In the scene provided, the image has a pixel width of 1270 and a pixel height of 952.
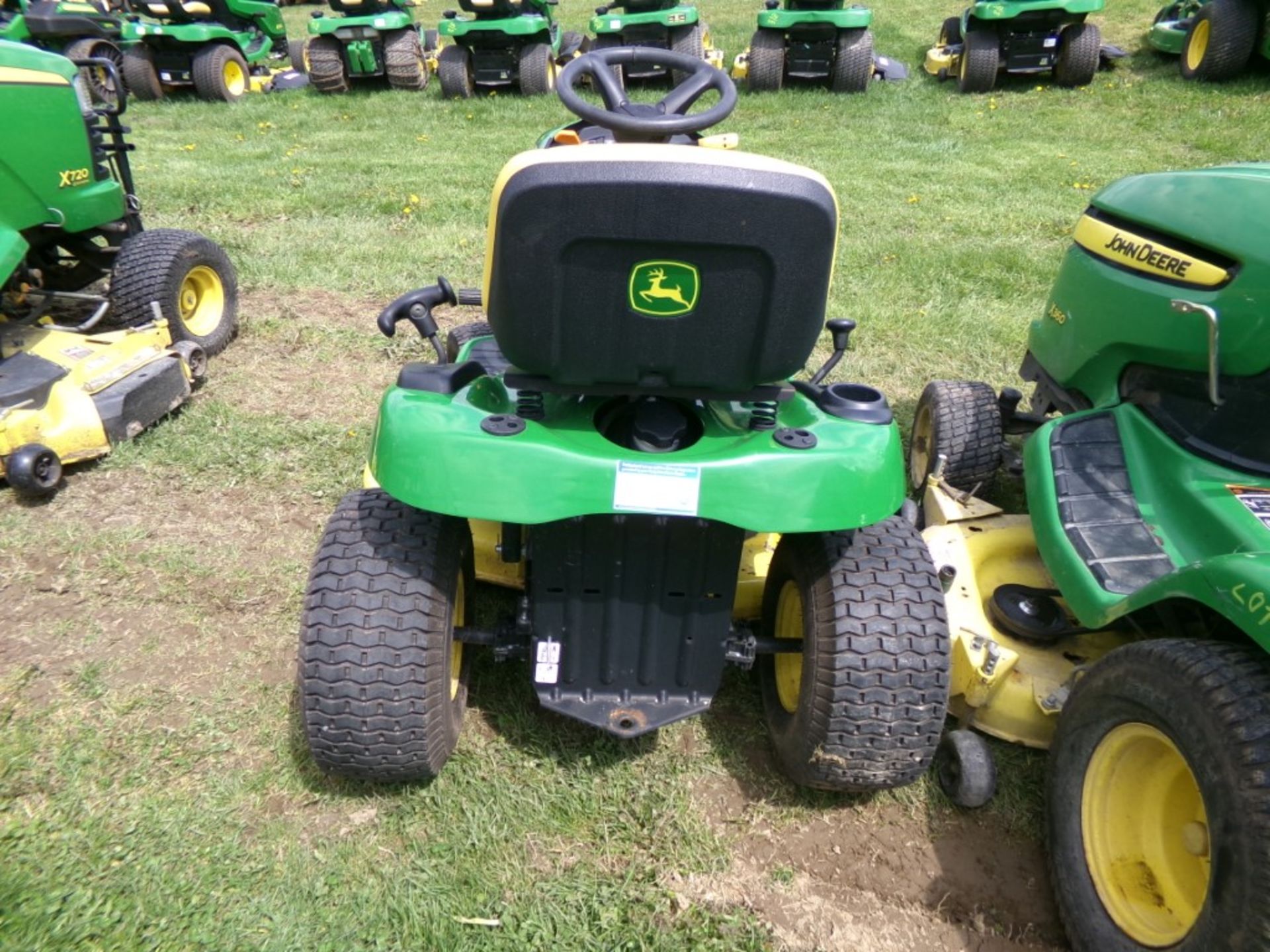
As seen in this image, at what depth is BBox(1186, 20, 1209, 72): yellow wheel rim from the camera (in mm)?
9234

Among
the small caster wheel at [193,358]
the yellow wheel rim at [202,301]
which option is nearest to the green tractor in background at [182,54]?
the yellow wheel rim at [202,301]

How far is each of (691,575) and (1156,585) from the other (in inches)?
35.2

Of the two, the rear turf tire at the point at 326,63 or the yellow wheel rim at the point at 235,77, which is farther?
the yellow wheel rim at the point at 235,77

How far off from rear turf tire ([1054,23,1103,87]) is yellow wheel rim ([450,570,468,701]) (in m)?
9.67

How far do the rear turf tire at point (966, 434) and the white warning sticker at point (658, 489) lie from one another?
148 centimetres

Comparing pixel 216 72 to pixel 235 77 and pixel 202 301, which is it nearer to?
pixel 235 77

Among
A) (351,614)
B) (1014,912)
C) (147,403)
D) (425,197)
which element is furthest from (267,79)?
(1014,912)

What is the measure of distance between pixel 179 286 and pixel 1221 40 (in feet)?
31.9

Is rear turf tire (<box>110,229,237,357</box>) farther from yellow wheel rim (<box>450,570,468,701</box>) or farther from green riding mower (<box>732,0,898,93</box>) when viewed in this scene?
green riding mower (<box>732,0,898,93</box>)

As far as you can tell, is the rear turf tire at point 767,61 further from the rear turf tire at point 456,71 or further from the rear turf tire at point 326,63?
the rear turf tire at point 326,63

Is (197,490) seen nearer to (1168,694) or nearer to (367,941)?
(367,941)

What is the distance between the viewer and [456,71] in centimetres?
966

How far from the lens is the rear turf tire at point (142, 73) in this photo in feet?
32.6

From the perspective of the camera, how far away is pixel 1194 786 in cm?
166
